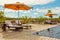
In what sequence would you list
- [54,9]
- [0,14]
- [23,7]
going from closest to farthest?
[23,7] → [0,14] → [54,9]

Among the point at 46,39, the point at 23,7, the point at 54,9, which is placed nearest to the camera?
the point at 46,39

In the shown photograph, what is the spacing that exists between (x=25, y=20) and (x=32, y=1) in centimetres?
486

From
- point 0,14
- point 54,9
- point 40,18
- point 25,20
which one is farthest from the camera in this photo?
point 54,9

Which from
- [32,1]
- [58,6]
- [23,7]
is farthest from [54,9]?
[23,7]

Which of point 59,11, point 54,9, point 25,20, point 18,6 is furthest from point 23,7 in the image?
point 54,9

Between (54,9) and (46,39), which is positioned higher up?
(54,9)

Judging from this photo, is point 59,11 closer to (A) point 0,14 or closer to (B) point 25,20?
(B) point 25,20

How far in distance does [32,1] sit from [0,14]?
28.1 feet

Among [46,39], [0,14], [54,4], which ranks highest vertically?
[54,4]

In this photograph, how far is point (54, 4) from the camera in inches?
1024

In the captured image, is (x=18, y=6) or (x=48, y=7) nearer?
(x=18, y=6)

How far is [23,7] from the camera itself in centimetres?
979

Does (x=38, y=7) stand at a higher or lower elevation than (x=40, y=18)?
higher

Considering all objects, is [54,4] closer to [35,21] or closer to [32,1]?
[32,1]
